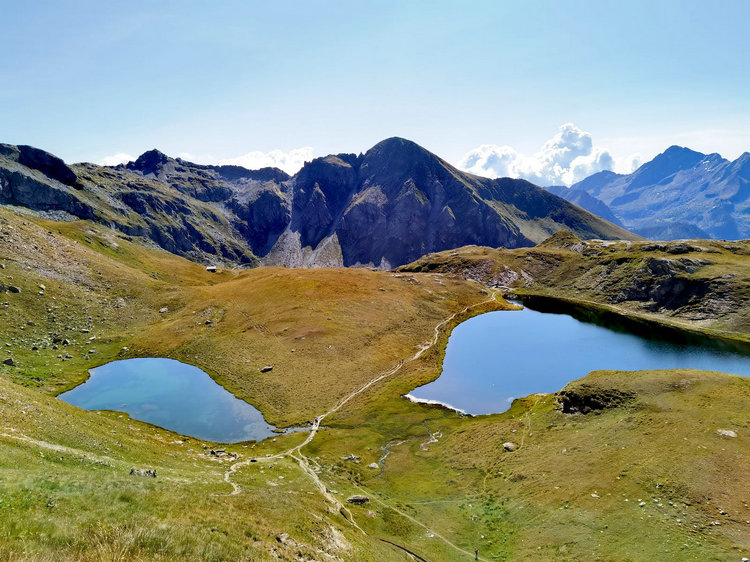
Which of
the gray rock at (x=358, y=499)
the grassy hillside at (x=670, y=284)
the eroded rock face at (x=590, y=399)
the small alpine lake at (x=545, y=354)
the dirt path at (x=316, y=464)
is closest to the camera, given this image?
the dirt path at (x=316, y=464)

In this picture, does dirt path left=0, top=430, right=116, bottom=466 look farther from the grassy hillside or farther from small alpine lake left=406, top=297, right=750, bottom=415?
the grassy hillside

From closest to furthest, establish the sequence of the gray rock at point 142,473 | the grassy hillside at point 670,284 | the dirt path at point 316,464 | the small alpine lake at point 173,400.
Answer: the gray rock at point 142,473 → the dirt path at point 316,464 → the small alpine lake at point 173,400 → the grassy hillside at point 670,284

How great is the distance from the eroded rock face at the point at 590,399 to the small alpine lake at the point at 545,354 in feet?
44.1

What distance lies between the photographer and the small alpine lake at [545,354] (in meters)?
75.3

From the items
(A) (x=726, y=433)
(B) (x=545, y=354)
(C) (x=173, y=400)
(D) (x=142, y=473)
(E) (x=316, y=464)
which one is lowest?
(E) (x=316, y=464)

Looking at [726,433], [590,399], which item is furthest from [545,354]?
[726,433]

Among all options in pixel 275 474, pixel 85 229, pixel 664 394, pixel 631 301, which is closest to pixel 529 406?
pixel 664 394

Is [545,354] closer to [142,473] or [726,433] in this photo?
[726,433]

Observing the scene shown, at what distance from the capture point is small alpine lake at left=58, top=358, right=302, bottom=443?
60094 millimetres

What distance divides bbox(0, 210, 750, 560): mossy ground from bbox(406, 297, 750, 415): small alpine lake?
288 inches

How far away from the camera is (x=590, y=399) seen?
53781 mm

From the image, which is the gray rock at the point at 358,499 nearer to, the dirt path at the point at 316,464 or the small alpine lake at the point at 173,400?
the dirt path at the point at 316,464

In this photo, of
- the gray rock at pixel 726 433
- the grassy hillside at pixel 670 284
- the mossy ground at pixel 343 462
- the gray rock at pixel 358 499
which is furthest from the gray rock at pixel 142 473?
the grassy hillside at pixel 670 284

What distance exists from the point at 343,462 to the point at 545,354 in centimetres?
6734
